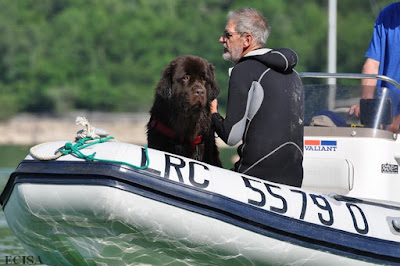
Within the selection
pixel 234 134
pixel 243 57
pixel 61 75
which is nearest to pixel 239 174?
pixel 234 134

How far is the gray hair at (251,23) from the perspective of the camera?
552 cm

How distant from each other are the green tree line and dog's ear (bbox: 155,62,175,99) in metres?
38.8

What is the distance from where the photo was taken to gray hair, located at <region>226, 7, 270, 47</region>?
18.1ft

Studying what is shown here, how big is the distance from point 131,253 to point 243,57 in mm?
1204

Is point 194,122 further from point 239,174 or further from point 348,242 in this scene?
point 348,242

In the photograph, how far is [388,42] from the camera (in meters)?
6.62

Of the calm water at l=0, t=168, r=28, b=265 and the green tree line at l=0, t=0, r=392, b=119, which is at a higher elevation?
the calm water at l=0, t=168, r=28, b=265

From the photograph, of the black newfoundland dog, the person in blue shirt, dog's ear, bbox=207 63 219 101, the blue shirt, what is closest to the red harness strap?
the black newfoundland dog

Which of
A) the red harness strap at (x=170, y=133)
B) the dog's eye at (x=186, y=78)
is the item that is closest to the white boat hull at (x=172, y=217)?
the red harness strap at (x=170, y=133)

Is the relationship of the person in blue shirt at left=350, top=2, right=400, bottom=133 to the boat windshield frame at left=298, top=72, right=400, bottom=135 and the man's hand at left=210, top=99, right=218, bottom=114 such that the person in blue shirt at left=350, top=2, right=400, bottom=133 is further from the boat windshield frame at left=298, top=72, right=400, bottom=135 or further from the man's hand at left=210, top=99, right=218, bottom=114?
the man's hand at left=210, top=99, right=218, bottom=114

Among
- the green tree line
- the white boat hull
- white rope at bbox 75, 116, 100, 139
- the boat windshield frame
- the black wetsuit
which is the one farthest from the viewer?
the green tree line

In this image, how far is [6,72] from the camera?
165 ft

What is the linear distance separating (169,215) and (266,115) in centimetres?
78

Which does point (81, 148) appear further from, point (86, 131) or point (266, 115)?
point (266, 115)
